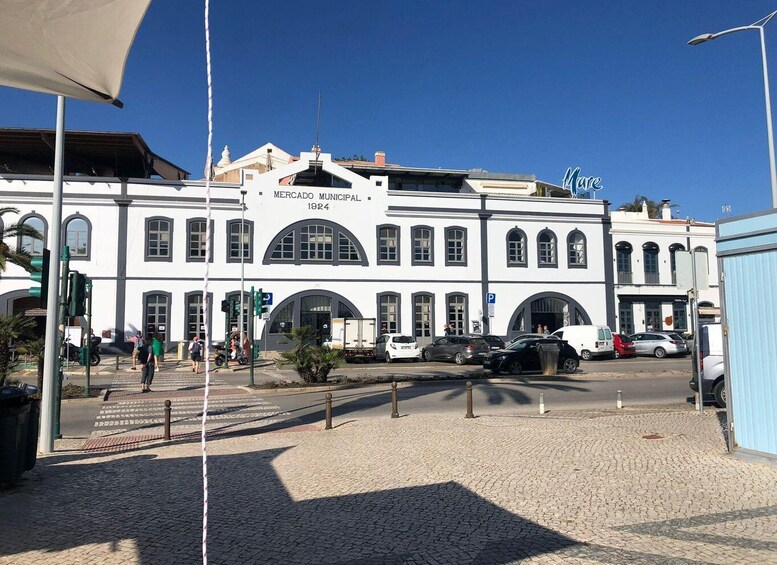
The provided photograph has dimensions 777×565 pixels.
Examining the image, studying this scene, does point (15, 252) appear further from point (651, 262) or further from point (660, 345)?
point (651, 262)

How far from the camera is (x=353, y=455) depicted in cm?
934

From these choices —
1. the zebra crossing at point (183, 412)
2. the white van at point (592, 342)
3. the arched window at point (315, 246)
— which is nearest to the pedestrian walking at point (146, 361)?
the zebra crossing at point (183, 412)

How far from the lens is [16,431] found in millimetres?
7320

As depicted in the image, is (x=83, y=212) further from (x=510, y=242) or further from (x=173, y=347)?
(x=510, y=242)

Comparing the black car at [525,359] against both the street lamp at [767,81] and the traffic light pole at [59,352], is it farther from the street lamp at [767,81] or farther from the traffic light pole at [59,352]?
the traffic light pole at [59,352]

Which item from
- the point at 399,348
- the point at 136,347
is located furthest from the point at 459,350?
the point at 136,347

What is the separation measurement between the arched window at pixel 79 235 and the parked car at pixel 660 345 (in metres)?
32.2

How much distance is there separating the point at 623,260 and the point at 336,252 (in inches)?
857

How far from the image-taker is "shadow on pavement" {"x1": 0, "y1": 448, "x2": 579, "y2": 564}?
529cm

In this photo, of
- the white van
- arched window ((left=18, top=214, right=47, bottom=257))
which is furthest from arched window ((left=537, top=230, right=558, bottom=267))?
arched window ((left=18, top=214, right=47, bottom=257))

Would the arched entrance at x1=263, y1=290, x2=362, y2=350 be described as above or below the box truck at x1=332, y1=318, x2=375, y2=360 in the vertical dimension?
above

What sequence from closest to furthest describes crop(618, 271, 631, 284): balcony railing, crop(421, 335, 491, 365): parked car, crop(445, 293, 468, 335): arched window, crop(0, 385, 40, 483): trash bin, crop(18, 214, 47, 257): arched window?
crop(0, 385, 40, 483): trash bin, crop(421, 335, 491, 365): parked car, crop(18, 214, 47, 257): arched window, crop(445, 293, 468, 335): arched window, crop(618, 271, 631, 284): balcony railing

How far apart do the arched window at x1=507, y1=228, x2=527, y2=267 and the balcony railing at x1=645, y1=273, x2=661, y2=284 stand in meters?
10.6

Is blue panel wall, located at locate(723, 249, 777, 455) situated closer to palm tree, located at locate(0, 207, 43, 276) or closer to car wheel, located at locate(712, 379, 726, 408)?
car wheel, located at locate(712, 379, 726, 408)
